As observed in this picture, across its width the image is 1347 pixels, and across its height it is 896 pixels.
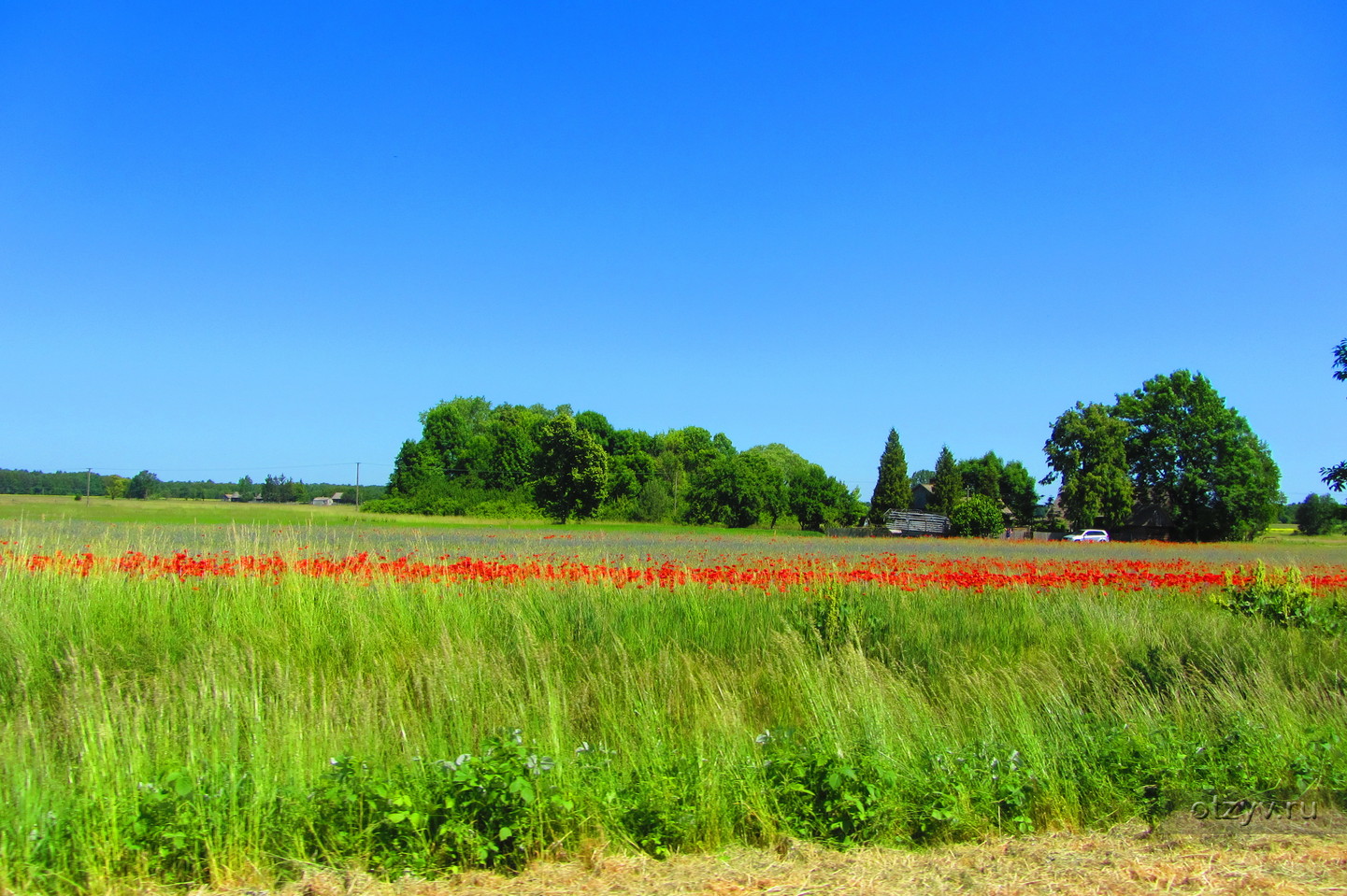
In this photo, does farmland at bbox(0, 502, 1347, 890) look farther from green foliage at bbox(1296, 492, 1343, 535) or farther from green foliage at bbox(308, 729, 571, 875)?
green foliage at bbox(1296, 492, 1343, 535)

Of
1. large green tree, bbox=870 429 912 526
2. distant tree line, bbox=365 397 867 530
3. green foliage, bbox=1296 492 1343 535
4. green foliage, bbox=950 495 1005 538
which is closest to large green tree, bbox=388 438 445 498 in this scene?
distant tree line, bbox=365 397 867 530

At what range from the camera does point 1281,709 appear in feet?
17.6

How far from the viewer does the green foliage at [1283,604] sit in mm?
8336

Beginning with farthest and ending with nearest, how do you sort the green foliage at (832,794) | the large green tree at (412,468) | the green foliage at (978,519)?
the large green tree at (412,468), the green foliage at (978,519), the green foliage at (832,794)

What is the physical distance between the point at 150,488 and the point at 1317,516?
12612 cm

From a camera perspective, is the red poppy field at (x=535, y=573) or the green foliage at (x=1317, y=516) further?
the green foliage at (x=1317, y=516)

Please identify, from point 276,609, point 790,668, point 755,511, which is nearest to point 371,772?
point 790,668

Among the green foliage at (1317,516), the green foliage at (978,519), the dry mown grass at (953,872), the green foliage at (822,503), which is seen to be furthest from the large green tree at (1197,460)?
the dry mown grass at (953,872)

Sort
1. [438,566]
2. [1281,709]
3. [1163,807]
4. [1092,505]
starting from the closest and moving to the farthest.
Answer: [1163,807]
[1281,709]
[438,566]
[1092,505]

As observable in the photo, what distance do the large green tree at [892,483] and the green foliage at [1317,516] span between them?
46811 mm

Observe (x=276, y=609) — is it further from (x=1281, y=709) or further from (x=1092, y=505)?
(x=1092, y=505)

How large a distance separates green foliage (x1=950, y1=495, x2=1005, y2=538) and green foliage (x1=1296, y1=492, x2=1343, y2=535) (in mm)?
57952

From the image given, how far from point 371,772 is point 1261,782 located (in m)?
4.55

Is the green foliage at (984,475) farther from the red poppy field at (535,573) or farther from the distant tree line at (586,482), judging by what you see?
the red poppy field at (535,573)
